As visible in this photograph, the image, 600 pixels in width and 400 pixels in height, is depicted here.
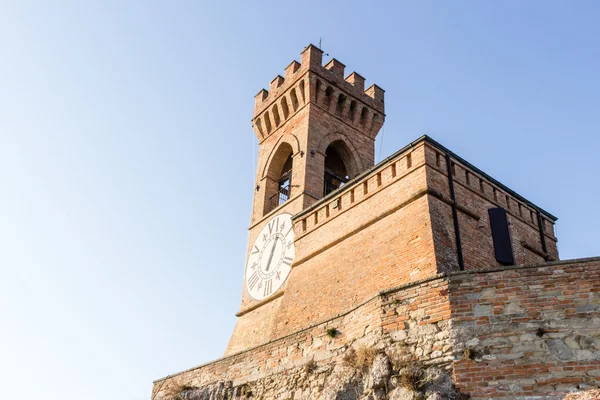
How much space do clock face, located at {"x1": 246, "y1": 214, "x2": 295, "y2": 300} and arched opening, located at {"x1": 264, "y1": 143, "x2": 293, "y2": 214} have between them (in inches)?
49.4

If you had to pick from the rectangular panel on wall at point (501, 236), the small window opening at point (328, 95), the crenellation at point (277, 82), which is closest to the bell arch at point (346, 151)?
the small window opening at point (328, 95)

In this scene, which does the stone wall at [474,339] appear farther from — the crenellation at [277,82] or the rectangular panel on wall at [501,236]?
the crenellation at [277,82]

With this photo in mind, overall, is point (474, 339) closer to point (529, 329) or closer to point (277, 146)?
point (529, 329)

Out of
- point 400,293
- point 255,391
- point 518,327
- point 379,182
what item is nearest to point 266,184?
point 379,182

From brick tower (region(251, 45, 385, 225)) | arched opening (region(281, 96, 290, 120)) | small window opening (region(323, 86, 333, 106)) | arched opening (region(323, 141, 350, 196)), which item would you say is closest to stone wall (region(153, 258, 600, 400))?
brick tower (region(251, 45, 385, 225))

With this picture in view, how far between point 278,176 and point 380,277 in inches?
326

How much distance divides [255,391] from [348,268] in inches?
140

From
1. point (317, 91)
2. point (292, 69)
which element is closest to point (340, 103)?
point (317, 91)

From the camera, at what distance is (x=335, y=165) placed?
20234 millimetres

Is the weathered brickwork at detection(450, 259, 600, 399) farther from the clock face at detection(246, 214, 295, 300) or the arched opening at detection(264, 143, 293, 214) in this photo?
the arched opening at detection(264, 143, 293, 214)

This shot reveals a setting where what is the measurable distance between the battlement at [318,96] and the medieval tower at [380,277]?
0.05 m

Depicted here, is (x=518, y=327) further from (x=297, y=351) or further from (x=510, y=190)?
(x=510, y=190)

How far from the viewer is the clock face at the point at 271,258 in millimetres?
15875

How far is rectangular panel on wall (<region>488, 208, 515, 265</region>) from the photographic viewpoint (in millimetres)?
12609
